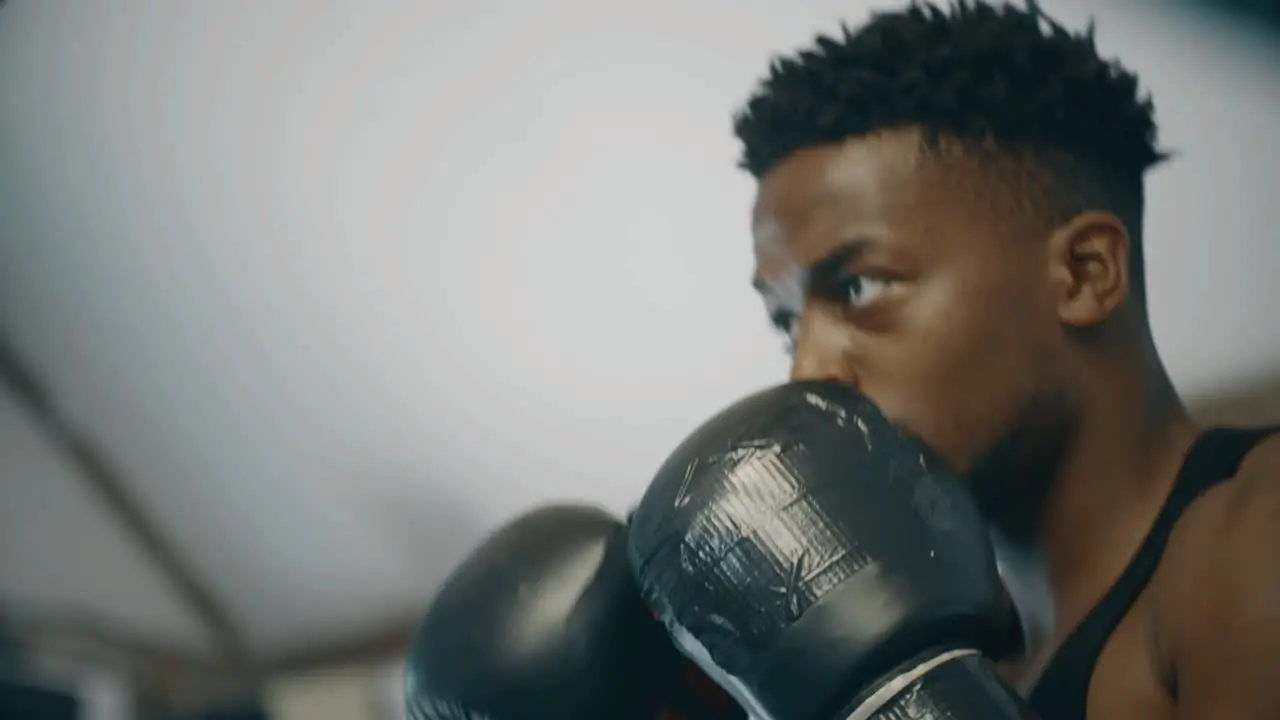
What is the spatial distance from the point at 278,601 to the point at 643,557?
0.90 metres

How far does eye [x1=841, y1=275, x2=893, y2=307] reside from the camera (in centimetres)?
72

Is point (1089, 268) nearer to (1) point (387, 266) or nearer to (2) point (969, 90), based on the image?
(2) point (969, 90)

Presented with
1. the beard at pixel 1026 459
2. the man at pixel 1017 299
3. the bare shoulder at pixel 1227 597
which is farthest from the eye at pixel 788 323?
the bare shoulder at pixel 1227 597

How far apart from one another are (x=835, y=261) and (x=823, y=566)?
245 mm

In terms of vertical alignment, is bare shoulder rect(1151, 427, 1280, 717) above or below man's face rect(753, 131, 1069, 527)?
below

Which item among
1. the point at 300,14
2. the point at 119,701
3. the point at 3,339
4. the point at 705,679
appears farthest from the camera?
the point at 3,339

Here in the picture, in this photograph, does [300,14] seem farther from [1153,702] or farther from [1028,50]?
[1153,702]

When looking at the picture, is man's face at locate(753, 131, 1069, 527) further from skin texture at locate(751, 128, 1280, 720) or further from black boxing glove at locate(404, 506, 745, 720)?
black boxing glove at locate(404, 506, 745, 720)

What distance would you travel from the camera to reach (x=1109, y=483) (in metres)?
0.72

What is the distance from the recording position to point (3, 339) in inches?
57.9

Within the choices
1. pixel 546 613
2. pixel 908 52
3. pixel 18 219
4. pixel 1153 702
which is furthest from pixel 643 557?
pixel 18 219

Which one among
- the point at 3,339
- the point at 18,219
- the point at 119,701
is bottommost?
the point at 119,701

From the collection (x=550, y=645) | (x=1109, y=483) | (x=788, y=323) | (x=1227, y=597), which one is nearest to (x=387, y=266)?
(x=788, y=323)

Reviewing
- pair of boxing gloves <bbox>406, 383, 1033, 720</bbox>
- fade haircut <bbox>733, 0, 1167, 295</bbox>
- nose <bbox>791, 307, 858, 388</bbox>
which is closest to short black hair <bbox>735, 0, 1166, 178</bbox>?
fade haircut <bbox>733, 0, 1167, 295</bbox>
